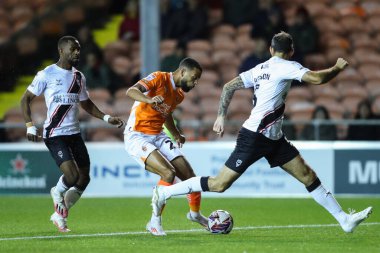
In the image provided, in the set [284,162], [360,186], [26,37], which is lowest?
[360,186]

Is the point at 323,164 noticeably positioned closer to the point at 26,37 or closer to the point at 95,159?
the point at 95,159

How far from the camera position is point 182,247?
10516 mm

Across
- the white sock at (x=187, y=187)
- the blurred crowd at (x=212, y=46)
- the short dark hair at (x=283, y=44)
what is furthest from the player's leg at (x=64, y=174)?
the blurred crowd at (x=212, y=46)

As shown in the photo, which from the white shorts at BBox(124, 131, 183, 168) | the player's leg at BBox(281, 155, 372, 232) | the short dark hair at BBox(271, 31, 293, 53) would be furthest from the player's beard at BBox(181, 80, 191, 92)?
the player's leg at BBox(281, 155, 372, 232)

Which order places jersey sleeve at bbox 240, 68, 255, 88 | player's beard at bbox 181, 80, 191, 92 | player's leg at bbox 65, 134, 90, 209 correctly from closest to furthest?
1. jersey sleeve at bbox 240, 68, 255, 88
2. player's beard at bbox 181, 80, 191, 92
3. player's leg at bbox 65, 134, 90, 209

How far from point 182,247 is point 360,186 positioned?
7.59m

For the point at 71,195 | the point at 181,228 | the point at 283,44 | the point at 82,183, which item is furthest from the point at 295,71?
the point at 71,195

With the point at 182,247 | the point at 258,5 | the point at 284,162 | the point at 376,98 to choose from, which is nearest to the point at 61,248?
the point at 182,247

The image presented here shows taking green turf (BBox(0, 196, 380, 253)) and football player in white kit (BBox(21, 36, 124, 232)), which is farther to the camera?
football player in white kit (BBox(21, 36, 124, 232))

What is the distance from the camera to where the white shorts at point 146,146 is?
1188 centimetres

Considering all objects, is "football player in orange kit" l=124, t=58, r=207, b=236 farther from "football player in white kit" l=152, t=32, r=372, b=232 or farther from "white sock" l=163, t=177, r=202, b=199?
"football player in white kit" l=152, t=32, r=372, b=232

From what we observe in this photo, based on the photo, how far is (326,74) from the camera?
1041cm

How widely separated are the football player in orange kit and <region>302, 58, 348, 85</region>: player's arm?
151cm

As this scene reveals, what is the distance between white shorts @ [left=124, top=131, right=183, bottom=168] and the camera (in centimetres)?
1188
